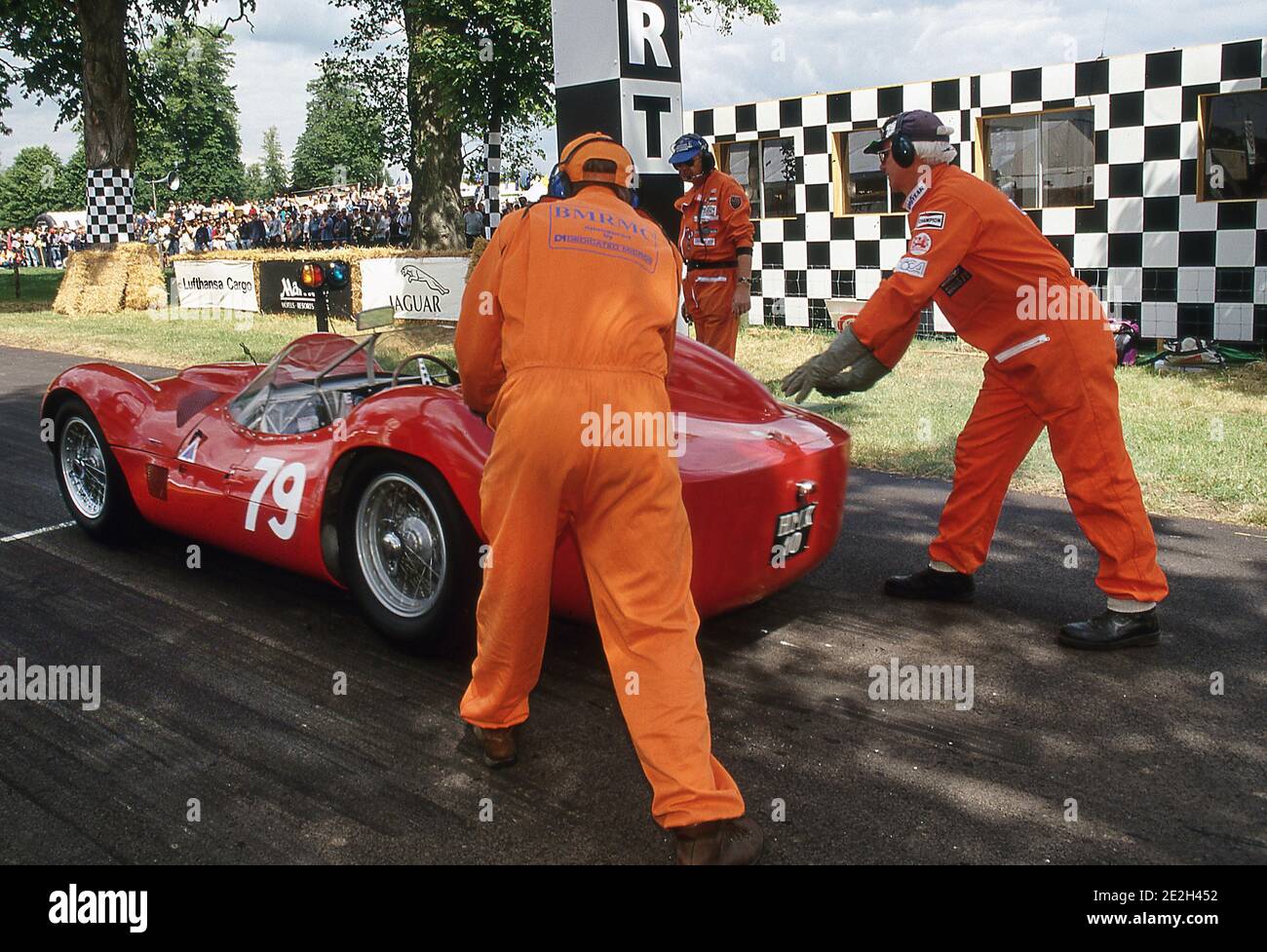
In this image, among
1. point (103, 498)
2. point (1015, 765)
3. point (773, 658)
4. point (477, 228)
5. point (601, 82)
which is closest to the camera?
point (1015, 765)

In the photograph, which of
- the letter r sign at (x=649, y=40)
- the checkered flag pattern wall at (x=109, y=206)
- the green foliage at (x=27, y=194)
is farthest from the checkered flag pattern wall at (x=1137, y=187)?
the green foliage at (x=27, y=194)

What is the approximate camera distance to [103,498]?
468 cm

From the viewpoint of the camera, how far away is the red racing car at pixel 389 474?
322 cm

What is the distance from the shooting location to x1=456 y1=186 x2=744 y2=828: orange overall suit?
7.72ft

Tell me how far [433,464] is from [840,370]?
1.31 meters

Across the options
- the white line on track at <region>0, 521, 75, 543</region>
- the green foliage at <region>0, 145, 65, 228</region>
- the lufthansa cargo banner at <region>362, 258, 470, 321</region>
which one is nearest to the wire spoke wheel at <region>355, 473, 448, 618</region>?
the white line on track at <region>0, 521, 75, 543</region>

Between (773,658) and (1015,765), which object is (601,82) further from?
(1015,765)

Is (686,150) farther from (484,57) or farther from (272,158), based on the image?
(272,158)

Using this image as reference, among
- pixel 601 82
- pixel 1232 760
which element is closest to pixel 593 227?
pixel 1232 760

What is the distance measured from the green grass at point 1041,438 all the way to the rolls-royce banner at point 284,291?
2088 mm

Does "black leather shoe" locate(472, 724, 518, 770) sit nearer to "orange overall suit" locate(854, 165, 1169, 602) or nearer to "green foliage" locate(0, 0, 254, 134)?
"orange overall suit" locate(854, 165, 1169, 602)

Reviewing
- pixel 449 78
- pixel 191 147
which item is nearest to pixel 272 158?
pixel 191 147

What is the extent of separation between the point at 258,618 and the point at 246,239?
32418 mm

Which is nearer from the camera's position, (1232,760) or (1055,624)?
(1232,760)
